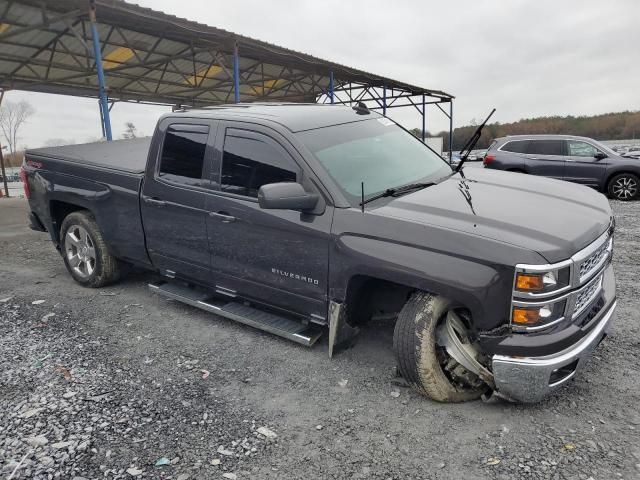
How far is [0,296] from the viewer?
482 centimetres

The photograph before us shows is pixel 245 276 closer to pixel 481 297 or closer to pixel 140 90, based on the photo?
pixel 481 297

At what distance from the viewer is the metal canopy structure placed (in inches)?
370

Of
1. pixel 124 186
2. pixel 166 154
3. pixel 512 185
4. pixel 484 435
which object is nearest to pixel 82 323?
pixel 124 186

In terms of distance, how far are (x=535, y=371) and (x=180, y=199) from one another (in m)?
2.92

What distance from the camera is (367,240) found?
9.16 feet

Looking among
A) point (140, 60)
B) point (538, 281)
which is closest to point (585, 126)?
point (140, 60)

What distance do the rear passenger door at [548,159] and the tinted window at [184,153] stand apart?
9.61m

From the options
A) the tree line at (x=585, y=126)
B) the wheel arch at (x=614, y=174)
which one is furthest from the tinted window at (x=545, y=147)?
the tree line at (x=585, y=126)

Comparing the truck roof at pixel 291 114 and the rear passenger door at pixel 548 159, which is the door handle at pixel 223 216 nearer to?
the truck roof at pixel 291 114

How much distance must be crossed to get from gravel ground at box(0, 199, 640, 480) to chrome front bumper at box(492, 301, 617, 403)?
0.76ft

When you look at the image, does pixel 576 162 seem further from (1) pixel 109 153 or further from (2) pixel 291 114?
(1) pixel 109 153

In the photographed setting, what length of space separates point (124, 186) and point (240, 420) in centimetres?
265

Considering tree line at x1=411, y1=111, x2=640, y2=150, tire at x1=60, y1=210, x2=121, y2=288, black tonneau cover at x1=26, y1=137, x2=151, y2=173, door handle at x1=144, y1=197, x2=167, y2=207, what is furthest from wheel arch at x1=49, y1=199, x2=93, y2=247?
tree line at x1=411, y1=111, x2=640, y2=150

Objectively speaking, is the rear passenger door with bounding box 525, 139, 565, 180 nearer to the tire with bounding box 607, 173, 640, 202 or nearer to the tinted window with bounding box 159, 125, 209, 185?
the tire with bounding box 607, 173, 640, 202
